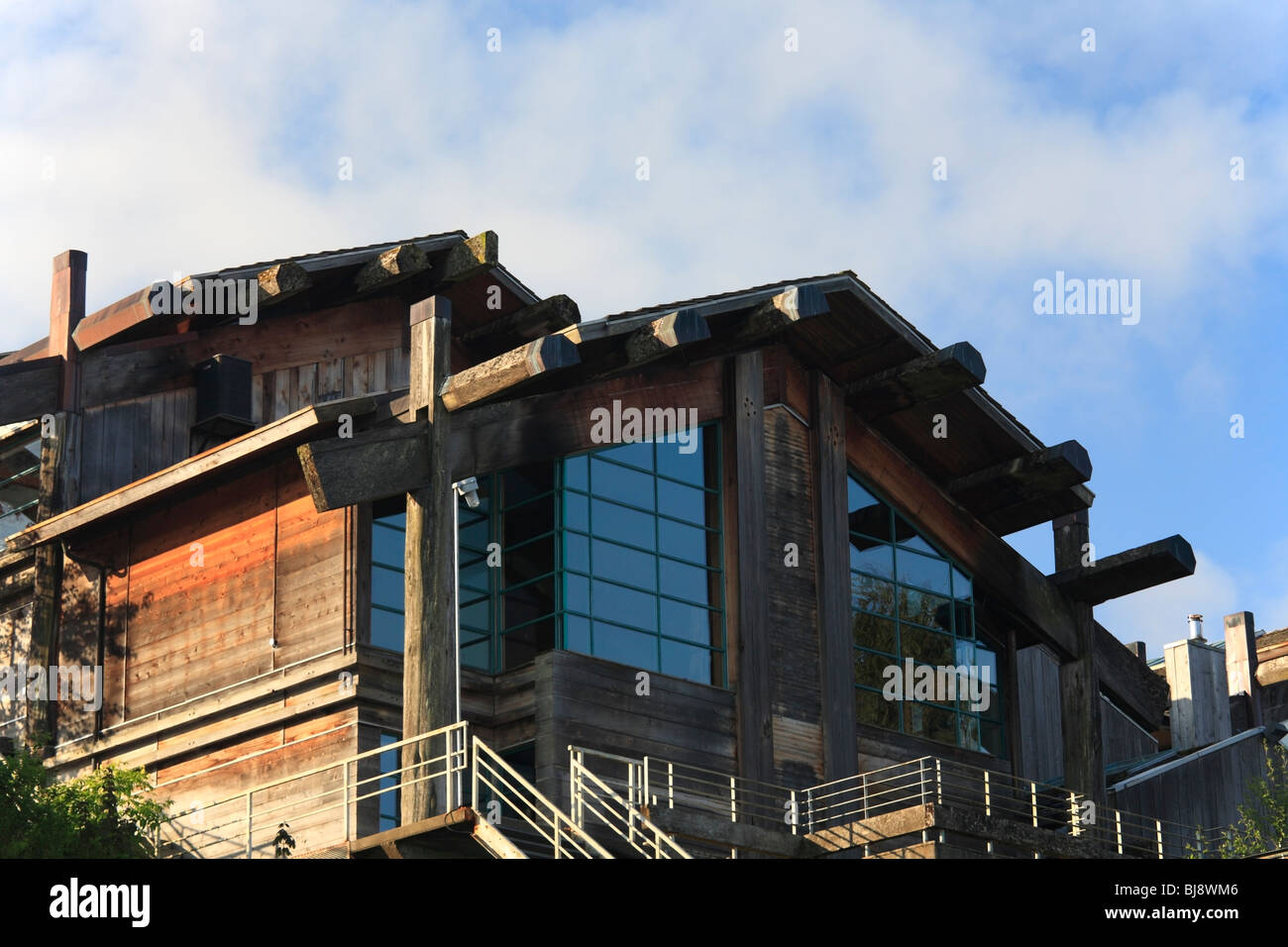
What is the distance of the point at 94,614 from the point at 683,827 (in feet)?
29.4

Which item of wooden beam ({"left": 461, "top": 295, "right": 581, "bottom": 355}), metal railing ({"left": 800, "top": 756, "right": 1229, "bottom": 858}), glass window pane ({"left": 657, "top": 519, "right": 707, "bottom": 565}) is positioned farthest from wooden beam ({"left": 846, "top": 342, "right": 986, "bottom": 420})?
metal railing ({"left": 800, "top": 756, "right": 1229, "bottom": 858})

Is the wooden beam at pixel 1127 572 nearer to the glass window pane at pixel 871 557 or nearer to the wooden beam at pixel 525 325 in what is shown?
the glass window pane at pixel 871 557

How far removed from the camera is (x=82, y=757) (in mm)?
23688

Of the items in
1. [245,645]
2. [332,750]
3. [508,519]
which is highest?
[508,519]

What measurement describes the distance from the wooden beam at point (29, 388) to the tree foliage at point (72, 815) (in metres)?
6.09

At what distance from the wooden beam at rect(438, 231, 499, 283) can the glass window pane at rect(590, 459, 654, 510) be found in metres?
3.60

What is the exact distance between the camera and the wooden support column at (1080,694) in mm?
27188

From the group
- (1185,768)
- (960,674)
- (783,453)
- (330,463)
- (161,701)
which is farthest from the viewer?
(1185,768)

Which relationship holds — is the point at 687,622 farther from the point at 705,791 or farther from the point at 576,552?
the point at 705,791

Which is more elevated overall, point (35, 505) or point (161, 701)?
point (35, 505)
